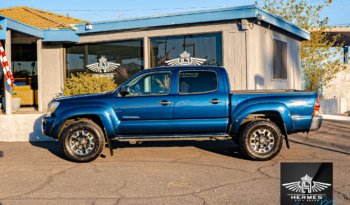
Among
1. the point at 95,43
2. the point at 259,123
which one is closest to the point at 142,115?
the point at 259,123

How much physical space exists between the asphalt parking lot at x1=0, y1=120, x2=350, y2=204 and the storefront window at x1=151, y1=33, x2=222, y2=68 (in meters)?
4.87

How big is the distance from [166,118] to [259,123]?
187 centimetres

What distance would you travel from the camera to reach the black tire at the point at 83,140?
242 inches

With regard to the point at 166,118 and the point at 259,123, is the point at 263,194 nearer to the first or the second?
the point at 259,123

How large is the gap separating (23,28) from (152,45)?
16.7 feet

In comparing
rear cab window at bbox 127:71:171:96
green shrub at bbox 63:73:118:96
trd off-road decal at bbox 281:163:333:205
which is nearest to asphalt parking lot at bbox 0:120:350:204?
trd off-road decal at bbox 281:163:333:205

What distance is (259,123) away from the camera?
601 cm

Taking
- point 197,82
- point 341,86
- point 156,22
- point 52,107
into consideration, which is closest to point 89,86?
point 156,22

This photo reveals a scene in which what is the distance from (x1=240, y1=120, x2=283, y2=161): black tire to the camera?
19.7ft

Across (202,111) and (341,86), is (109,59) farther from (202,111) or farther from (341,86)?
(341,86)

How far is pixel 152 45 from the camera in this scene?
12.6 metres

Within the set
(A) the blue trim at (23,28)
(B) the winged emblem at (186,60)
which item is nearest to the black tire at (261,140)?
(B) the winged emblem at (186,60)

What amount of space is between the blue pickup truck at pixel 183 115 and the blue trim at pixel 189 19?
5.38m

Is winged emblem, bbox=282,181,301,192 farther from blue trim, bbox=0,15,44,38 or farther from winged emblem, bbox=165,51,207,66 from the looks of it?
blue trim, bbox=0,15,44,38
